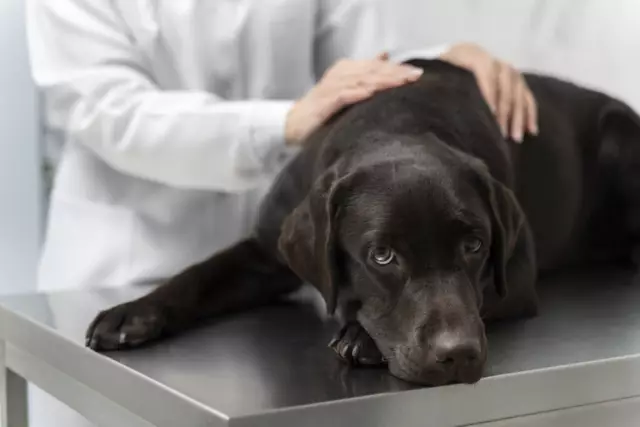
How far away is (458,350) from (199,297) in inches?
14.9

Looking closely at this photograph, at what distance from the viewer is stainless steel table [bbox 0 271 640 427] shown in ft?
2.18

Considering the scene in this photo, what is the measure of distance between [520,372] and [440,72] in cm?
56

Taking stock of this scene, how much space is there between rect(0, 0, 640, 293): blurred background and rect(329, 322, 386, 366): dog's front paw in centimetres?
87

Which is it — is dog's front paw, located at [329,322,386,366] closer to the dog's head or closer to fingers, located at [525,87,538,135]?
the dog's head

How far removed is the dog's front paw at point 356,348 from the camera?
78cm

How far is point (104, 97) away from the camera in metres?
1.24

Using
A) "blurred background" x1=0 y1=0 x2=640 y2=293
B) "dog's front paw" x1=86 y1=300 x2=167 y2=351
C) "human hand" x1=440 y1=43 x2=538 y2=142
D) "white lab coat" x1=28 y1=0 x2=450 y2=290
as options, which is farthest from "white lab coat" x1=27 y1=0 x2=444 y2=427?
"dog's front paw" x1=86 y1=300 x2=167 y2=351

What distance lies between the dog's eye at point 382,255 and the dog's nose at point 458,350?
114 millimetres

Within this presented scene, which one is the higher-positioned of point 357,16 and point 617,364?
point 357,16

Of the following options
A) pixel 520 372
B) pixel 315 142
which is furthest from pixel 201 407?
pixel 315 142

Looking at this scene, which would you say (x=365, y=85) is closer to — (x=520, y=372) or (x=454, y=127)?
(x=454, y=127)

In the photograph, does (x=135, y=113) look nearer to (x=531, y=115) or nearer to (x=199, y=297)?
(x=199, y=297)

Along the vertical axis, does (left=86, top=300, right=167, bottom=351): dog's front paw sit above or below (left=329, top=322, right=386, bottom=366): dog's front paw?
below

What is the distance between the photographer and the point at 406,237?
78 cm
